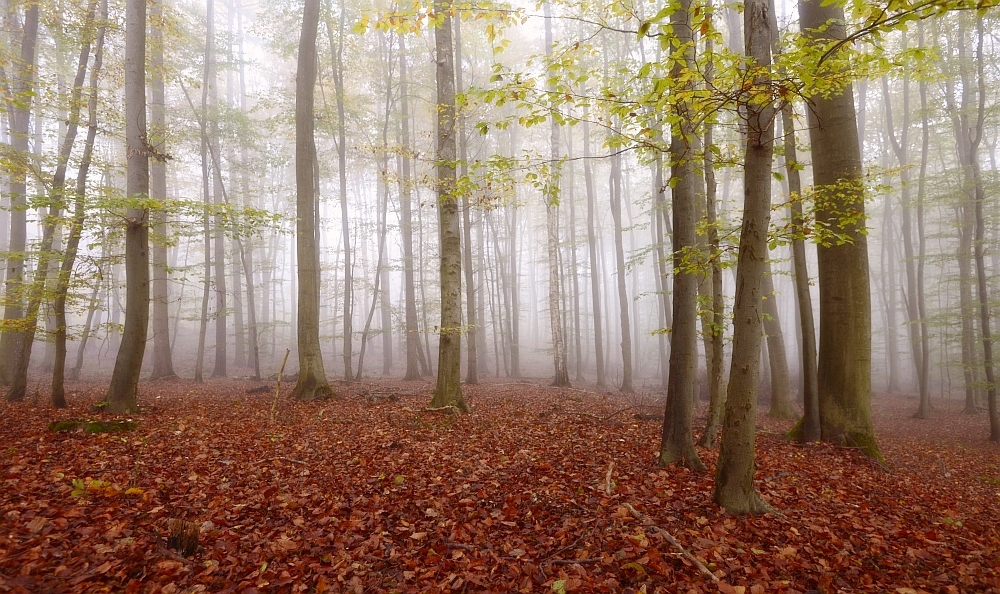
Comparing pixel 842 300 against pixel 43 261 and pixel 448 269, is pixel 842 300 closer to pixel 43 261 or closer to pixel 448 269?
pixel 448 269

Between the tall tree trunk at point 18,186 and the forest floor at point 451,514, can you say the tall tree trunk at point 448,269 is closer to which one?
the forest floor at point 451,514

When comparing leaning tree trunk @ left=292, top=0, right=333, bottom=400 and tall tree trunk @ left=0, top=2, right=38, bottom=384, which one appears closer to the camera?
tall tree trunk @ left=0, top=2, right=38, bottom=384

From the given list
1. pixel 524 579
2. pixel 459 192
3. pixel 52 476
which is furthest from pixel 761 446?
pixel 52 476

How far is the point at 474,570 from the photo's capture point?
12.4ft

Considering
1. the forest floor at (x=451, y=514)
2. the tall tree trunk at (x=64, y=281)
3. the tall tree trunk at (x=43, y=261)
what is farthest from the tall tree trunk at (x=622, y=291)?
the tall tree trunk at (x=43, y=261)

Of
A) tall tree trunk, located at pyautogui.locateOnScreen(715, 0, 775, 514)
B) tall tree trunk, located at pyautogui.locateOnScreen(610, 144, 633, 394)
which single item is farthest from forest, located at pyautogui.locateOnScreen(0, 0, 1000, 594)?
tall tree trunk, located at pyautogui.locateOnScreen(610, 144, 633, 394)

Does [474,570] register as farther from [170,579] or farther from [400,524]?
[170,579]

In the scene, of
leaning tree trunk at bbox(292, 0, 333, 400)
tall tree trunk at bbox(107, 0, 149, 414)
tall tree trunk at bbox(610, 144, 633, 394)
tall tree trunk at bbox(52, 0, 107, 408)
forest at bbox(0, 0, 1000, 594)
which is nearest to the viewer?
forest at bbox(0, 0, 1000, 594)

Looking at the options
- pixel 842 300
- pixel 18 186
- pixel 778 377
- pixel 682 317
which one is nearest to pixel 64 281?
pixel 18 186

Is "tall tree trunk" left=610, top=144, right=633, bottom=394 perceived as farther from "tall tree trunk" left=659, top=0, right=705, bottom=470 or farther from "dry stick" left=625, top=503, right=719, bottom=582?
"dry stick" left=625, top=503, right=719, bottom=582

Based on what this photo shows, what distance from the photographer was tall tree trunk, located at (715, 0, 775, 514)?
172 inches

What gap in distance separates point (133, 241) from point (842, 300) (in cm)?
1281

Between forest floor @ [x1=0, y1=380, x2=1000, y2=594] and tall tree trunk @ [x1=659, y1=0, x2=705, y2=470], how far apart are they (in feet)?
1.50

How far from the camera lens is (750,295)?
4398 mm
